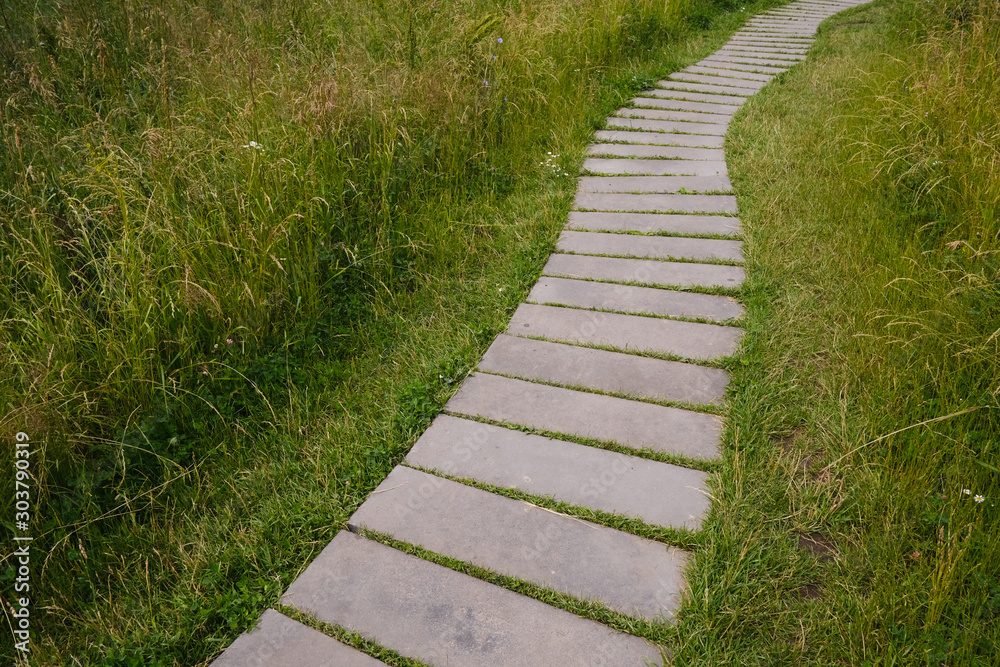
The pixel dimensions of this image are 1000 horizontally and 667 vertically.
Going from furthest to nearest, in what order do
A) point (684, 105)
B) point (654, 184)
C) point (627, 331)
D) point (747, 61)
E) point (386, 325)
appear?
1. point (747, 61)
2. point (684, 105)
3. point (654, 184)
4. point (386, 325)
5. point (627, 331)

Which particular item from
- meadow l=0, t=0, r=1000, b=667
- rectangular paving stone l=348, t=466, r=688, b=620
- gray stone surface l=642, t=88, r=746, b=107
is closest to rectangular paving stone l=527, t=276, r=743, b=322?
meadow l=0, t=0, r=1000, b=667

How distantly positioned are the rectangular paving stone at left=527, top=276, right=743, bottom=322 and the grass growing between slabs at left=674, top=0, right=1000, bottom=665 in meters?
0.14

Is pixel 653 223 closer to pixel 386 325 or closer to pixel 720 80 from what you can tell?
pixel 386 325

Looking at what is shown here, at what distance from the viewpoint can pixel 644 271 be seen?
136 inches

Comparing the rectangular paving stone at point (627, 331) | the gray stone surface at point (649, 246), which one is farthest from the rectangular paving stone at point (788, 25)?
the rectangular paving stone at point (627, 331)

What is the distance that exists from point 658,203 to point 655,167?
617 mm

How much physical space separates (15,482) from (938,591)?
2.79 meters

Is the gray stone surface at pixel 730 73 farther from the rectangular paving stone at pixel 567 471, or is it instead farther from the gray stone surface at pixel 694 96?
the rectangular paving stone at pixel 567 471

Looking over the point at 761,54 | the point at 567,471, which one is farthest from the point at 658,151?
the point at 761,54

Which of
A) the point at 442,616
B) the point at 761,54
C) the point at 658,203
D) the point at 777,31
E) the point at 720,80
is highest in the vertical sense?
the point at 777,31

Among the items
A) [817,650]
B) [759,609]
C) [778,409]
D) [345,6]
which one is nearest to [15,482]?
[759,609]

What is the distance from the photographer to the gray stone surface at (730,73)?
6409mm

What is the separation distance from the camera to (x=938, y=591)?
68.7 inches

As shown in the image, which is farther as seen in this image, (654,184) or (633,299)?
(654,184)
